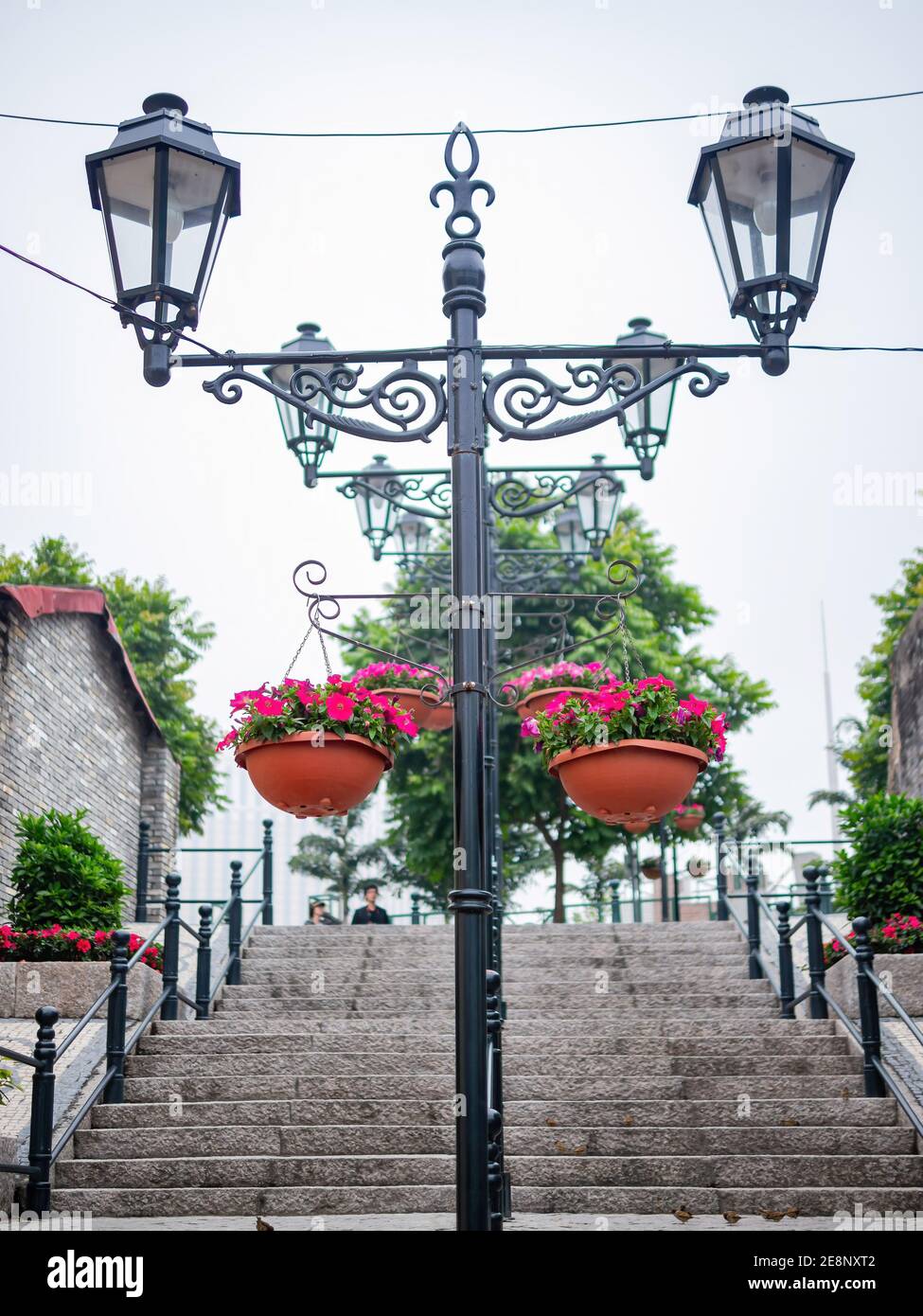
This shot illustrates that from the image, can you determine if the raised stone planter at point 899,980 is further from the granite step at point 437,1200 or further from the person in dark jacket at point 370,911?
the person in dark jacket at point 370,911

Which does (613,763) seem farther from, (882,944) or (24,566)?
(24,566)

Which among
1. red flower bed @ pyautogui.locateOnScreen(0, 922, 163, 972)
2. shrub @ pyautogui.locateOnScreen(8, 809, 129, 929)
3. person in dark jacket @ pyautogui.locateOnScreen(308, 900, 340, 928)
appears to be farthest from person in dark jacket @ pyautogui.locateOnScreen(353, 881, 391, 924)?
red flower bed @ pyautogui.locateOnScreen(0, 922, 163, 972)

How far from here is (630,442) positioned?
821 cm

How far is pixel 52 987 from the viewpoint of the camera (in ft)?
32.0

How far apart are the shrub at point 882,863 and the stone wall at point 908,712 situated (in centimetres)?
558

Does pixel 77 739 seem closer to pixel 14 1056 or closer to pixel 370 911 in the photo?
pixel 370 911

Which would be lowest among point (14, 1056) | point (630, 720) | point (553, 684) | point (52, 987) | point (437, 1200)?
point (437, 1200)

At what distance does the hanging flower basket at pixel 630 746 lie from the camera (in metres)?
4.79

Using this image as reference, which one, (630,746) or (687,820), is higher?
(687,820)

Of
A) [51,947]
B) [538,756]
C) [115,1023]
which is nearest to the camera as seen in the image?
[115,1023]

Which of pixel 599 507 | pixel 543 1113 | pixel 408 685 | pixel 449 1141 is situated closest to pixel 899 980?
pixel 543 1113

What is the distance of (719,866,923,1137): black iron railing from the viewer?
793 centimetres

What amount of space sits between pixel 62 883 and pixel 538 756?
9.49 m

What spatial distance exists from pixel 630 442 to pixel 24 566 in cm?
1945
